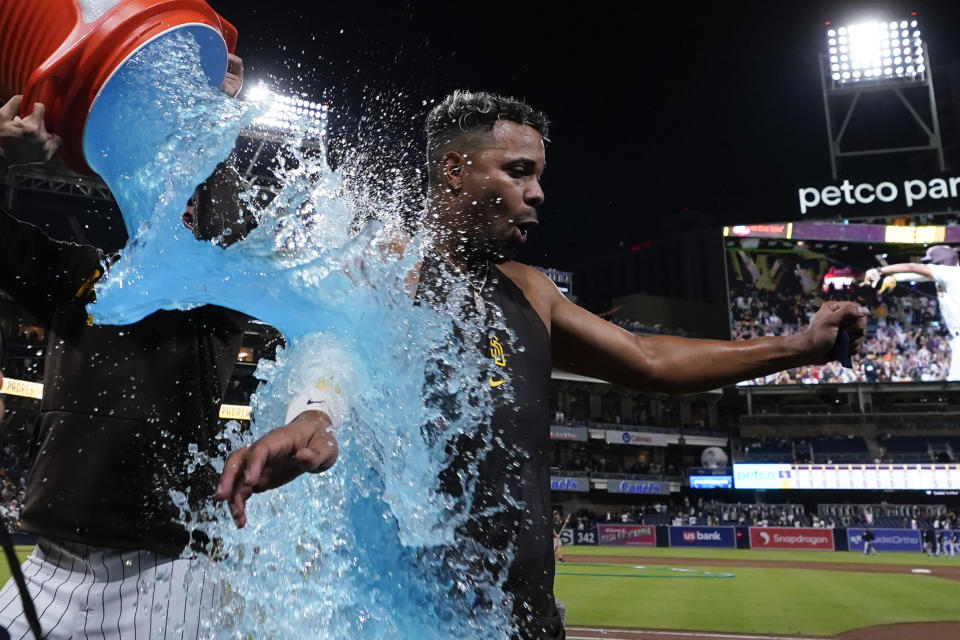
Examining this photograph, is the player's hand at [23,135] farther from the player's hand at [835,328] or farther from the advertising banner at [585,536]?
the advertising banner at [585,536]

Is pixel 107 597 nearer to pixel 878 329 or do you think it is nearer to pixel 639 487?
pixel 878 329

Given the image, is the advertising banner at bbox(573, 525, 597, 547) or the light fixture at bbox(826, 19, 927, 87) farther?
the light fixture at bbox(826, 19, 927, 87)

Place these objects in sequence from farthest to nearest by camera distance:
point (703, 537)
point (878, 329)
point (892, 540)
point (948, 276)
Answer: point (878, 329), point (703, 537), point (948, 276), point (892, 540)

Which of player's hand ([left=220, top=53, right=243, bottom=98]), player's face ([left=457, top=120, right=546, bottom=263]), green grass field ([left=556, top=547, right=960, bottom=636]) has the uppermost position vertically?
player's hand ([left=220, top=53, right=243, bottom=98])

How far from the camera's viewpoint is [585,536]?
3288cm

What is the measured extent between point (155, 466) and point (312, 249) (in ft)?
2.48

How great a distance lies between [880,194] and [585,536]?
2190 centimetres

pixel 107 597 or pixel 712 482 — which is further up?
pixel 712 482

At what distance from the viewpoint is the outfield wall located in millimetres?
28656

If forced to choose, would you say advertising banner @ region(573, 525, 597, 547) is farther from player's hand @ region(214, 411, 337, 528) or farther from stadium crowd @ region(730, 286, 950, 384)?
player's hand @ region(214, 411, 337, 528)

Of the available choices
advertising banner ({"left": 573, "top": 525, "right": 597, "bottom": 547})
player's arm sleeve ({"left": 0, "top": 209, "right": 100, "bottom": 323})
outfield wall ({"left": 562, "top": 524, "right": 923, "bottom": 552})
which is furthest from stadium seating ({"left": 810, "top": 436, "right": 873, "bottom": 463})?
player's arm sleeve ({"left": 0, "top": 209, "right": 100, "bottom": 323})

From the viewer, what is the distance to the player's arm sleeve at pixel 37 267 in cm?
214

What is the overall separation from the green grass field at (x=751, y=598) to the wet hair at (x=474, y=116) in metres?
9.94

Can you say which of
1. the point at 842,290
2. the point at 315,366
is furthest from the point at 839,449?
the point at 315,366
